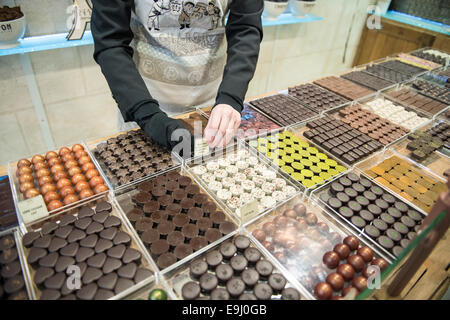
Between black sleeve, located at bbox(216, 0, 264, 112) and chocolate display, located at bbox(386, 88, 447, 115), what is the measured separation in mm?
1758

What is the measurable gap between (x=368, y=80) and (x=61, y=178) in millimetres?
3066

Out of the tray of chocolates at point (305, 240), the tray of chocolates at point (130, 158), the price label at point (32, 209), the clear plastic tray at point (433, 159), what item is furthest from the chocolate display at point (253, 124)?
the price label at point (32, 209)

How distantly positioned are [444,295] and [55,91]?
3446mm

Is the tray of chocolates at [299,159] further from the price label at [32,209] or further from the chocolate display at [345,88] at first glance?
the price label at [32,209]

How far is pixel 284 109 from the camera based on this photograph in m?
2.57

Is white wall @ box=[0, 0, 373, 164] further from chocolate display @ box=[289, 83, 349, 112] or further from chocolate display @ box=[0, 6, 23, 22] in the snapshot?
chocolate display @ box=[289, 83, 349, 112]

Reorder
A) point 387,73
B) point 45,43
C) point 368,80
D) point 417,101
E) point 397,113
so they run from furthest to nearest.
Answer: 1. point 387,73
2. point 368,80
3. point 417,101
4. point 397,113
5. point 45,43

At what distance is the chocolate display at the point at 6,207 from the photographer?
1.41 meters

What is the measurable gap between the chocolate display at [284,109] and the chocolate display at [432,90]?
1387 mm

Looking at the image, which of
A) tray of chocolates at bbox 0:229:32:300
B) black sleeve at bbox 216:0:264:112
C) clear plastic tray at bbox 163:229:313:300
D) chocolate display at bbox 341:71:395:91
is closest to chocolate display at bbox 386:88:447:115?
chocolate display at bbox 341:71:395:91

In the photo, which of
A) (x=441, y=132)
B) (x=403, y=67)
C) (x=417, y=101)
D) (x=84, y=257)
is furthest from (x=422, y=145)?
A: (x=84, y=257)

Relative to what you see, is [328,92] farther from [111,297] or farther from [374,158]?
[111,297]

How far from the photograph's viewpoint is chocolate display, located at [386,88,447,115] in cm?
→ 278

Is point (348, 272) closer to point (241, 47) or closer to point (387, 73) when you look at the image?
point (241, 47)
